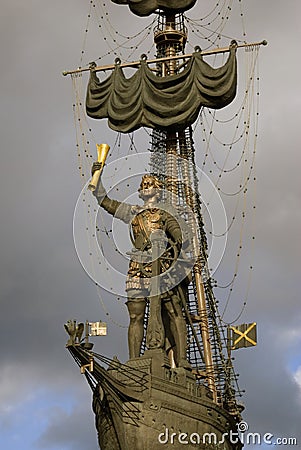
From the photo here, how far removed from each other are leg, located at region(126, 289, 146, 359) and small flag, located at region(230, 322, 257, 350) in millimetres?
4826

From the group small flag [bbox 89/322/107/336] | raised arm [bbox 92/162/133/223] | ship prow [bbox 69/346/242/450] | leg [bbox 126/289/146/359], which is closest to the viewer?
small flag [bbox 89/322/107/336]

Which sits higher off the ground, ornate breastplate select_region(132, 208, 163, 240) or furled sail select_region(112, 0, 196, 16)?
furled sail select_region(112, 0, 196, 16)

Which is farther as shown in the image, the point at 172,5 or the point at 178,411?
the point at 172,5

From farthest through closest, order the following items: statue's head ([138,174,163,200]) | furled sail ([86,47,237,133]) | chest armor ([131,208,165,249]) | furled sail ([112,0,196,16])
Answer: furled sail ([112,0,196,16])
furled sail ([86,47,237,133])
statue's head ([138,174,163,200])
chest armor ([131,208,165,249])

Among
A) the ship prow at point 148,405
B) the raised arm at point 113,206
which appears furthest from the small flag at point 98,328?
the raised arm at point 113,206

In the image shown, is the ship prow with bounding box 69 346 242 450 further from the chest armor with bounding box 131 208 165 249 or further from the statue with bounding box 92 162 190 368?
the chest armor with bounding box 131 208 165 249

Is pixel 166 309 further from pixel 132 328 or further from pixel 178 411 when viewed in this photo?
pixel 178 411

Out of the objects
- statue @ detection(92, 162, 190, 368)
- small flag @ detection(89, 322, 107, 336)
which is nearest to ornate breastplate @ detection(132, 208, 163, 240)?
statue @ detection(92, 162, 190, 368)

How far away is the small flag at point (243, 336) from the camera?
1391 inches

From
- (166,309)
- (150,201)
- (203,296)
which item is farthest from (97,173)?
(203,296)

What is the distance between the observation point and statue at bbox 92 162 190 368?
104ft

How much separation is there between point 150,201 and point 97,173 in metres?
1.76

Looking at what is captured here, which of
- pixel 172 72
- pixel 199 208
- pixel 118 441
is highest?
pixel 172 72

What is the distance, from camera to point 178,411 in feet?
99.6
